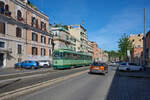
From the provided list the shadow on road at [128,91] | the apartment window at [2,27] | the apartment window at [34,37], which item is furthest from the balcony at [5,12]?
the shadow on road at [128,91]

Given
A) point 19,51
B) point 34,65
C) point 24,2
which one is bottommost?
point 34,65

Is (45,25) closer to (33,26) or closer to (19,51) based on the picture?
(33,26)

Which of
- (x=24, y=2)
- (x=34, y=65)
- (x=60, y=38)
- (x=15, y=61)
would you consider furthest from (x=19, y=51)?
(x=60, y=38)

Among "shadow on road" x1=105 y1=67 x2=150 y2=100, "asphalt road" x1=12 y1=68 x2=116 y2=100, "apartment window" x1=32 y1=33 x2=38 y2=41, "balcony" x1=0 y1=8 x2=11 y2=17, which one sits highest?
"balcony" x1=0 y1=8 x2=11 y2=17

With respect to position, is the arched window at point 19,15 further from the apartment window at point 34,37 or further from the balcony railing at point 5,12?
the apartment window at point 34,37

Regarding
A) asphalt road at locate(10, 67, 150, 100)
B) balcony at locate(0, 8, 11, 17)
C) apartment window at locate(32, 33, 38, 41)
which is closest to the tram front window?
asphalt road at locate(10, 67, 150, 100)

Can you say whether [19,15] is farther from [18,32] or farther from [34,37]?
[34,37]

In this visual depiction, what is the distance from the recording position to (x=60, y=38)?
41.8 meters

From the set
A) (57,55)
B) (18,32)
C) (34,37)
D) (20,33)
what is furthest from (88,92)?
(34,37)

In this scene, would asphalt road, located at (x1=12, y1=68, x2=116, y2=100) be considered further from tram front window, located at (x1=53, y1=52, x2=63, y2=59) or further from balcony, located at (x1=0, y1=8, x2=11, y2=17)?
balcony, located at (x1=0, y1=8, x2=11, y2=17)

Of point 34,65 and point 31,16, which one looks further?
point 31,16

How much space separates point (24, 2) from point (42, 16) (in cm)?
692

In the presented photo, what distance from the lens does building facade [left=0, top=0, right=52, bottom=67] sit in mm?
24281

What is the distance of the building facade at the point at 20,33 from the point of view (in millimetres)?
24281
